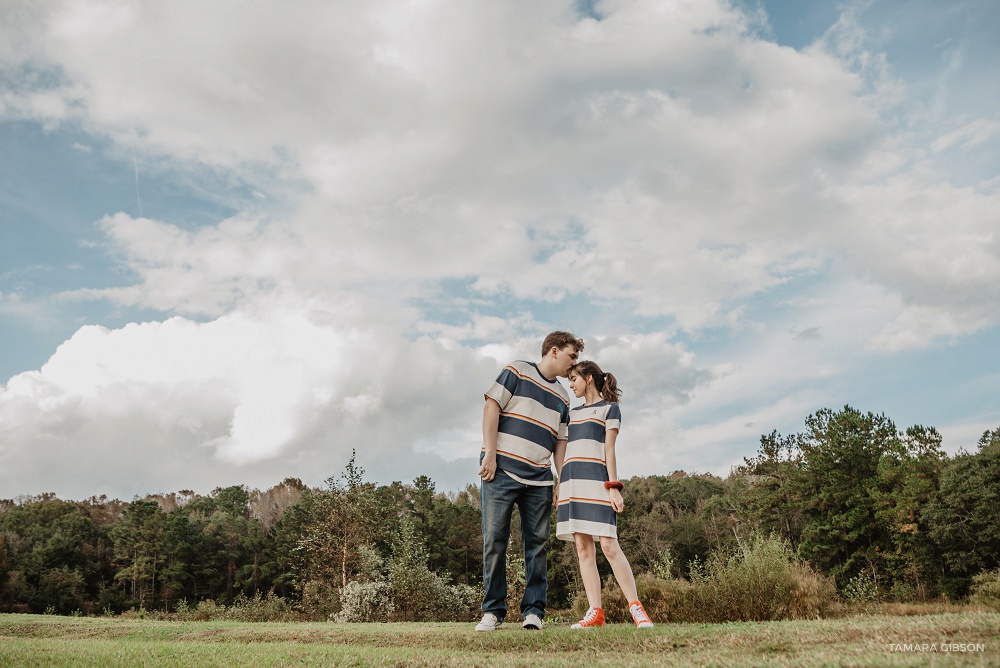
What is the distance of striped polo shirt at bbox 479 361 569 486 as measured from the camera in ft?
20.2

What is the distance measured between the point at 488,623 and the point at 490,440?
1.56m

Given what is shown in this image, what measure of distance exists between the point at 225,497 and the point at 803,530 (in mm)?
48912

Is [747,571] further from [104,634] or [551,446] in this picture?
[104,634]

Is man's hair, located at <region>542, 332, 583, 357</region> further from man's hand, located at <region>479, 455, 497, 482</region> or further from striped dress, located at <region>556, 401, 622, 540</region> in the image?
man's hand, located at <region>479, 455, 497, 482</region>

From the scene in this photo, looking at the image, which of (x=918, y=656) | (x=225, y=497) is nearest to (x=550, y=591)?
(x=225, y=497)

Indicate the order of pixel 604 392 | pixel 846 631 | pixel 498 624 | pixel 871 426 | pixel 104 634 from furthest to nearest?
pixel 871 426
pixel 104 634
pixel 604 392
pixel 498 624
pixel 846 631

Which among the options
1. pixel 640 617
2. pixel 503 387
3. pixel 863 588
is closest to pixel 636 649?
pixel 640 617

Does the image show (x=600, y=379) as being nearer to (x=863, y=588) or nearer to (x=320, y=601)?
(x=320, y=601)

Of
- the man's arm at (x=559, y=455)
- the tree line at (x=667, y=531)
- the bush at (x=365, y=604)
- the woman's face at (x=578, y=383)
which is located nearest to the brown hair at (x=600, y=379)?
the woman's face at (x=578, y=383)

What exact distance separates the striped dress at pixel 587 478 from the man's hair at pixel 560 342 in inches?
23.9

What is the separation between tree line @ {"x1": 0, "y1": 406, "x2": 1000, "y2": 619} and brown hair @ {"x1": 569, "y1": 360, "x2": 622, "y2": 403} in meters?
27.8

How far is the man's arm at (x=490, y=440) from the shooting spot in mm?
6070

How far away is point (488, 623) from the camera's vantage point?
5836 mm

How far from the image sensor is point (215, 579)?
48812mm
